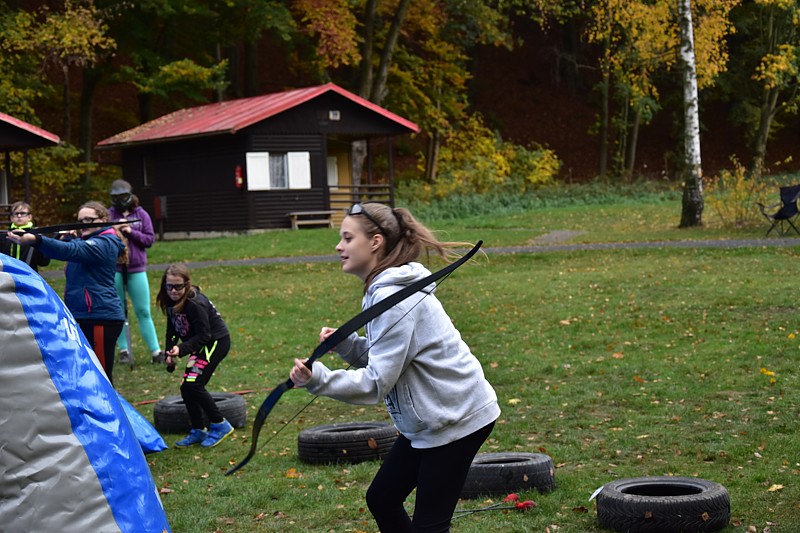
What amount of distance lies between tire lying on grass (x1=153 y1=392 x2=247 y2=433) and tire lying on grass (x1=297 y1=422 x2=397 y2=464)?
1.51 metres

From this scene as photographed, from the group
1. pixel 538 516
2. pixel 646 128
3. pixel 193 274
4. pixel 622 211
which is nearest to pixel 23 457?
pixel 538 516

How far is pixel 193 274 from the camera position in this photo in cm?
2153

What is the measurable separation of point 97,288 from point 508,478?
383 centimetres

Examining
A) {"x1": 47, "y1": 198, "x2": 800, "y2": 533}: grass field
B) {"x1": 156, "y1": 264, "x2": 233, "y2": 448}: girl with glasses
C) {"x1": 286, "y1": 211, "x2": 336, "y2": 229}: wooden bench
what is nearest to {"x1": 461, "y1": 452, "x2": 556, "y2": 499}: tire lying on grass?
{"x1": 47, "y1": 198, "x2": 800, "y2": 533}: grass field

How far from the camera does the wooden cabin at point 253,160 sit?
3388 centimetres

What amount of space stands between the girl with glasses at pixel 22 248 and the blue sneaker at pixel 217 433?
80.0 inches

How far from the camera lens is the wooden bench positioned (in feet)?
110

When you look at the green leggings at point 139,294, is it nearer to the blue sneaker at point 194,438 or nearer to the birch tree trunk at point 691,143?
the blue sneaker at point 194,438

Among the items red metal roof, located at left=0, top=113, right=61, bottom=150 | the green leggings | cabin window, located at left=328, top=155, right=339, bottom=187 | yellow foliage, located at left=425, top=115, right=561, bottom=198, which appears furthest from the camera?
yellow foliage, located at left=425, top=115, right=561, bottom=198

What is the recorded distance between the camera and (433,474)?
4309mm

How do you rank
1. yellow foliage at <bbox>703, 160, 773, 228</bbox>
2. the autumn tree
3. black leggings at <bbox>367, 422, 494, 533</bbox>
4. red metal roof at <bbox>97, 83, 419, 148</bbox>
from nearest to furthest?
1. black leggings at <bbox>367, 422, 494, 533</bbox>
2. yellow foliage at <bbox>703, 160, 773, 228</bbox>
3. red metal roof at <bbox>97, 83, 419, 148</bbox>
4. the autumn tree

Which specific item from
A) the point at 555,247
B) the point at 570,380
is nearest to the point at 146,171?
the point at 555,247

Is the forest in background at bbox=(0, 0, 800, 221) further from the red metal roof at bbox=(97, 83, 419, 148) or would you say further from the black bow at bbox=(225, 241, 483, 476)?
the black bow at bbox=(225, 241, 483, 476)

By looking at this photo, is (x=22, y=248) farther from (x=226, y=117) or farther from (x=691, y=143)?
(x=226, y=117)
